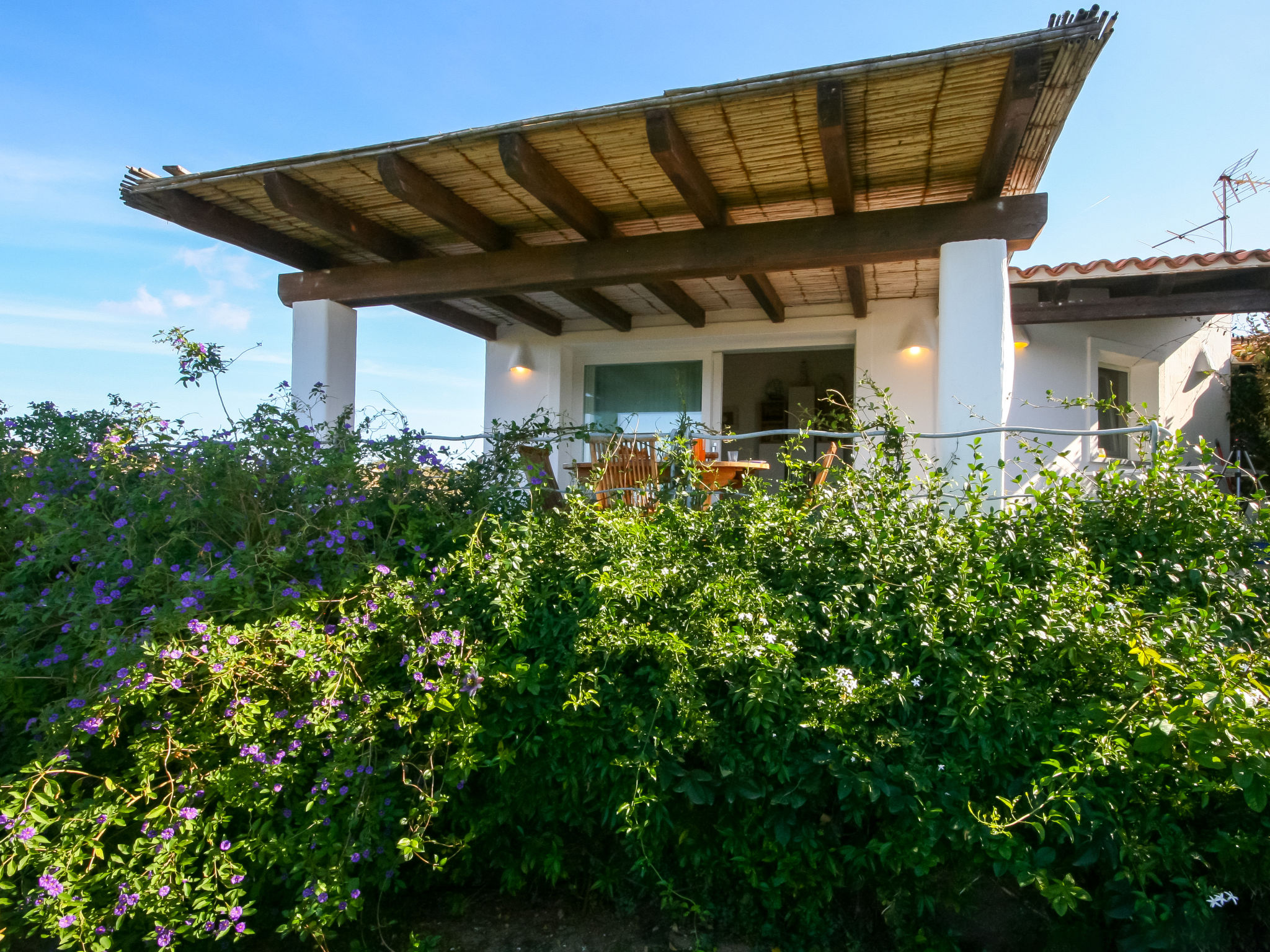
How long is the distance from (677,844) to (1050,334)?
5815 millimetres

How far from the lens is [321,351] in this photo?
18.4 feet

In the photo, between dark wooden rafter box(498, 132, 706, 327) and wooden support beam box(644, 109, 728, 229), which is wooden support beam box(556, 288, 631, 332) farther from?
wooden support beam box(644, 109, 728, 229)

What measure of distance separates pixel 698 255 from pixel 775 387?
5.13 meters

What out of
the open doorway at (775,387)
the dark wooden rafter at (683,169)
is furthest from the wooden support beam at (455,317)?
the open doorway at (775,387)

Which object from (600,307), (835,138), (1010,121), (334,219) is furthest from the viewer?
(600,307)

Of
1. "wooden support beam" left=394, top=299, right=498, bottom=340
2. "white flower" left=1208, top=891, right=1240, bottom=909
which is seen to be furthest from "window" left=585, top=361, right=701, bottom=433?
"white flower" left=1208, top=891, right=1240, bottom=909

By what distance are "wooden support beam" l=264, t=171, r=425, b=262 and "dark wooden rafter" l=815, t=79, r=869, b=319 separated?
9.67 ft

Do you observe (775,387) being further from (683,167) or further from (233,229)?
(233,229)

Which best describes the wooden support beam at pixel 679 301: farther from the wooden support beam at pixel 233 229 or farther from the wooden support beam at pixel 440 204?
the wooden support beam at pixel 233 229

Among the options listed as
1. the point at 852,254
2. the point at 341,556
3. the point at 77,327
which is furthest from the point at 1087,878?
the point at 77,327

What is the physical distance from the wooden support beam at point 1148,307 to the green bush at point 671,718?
3639 millimetres

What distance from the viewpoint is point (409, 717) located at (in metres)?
2.17

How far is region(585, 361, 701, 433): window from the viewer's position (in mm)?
7305

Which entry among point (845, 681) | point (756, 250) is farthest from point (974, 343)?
point (845, 681)
